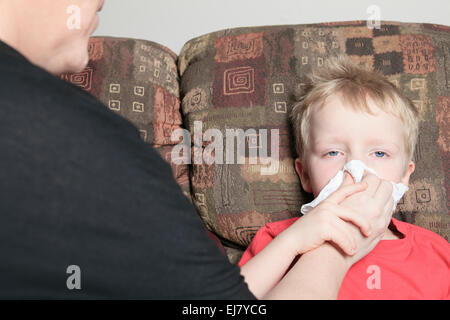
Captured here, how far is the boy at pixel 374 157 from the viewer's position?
1024 millimetres

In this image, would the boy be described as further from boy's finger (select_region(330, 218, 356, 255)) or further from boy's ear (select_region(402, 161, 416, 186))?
boy's finger (select_region(330, 218, 356, 255))

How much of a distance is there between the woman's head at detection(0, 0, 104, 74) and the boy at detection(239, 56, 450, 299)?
67cm

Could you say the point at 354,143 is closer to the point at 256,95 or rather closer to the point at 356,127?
the point at 356,127

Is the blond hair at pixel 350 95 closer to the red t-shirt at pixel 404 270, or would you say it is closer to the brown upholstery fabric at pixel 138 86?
the red t-shirt at pixel 404 270

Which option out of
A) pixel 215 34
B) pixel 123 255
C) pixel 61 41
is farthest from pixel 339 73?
pixel 123 255

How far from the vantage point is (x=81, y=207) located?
447mm

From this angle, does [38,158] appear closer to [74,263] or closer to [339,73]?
[74,263]

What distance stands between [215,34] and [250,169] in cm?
58

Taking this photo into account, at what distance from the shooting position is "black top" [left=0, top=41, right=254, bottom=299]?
43 centimetres

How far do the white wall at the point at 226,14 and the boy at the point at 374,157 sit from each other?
0.64m

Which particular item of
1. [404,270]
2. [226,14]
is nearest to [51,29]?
[404,270]

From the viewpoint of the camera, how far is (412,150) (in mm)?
1187

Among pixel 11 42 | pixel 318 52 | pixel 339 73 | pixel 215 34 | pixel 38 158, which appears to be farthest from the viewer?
pixel 215 34

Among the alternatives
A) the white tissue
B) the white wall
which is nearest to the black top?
the white tissue
